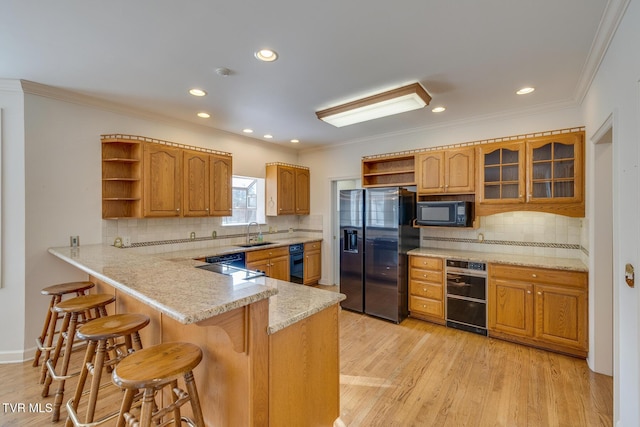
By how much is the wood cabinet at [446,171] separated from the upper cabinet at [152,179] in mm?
2950

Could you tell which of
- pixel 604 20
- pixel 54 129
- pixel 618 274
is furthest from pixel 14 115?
pixel 618 274

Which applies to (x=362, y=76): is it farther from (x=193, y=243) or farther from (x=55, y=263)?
(x=55, y=263)

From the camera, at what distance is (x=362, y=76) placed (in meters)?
2.52

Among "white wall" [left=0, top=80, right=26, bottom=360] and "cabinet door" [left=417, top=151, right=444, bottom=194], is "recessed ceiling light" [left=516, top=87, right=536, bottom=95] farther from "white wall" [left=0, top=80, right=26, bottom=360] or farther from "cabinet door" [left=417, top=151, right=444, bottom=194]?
"white wall" [left=0, top=80, right=26, bottom=360]

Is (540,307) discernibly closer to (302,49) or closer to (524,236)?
(524,236)

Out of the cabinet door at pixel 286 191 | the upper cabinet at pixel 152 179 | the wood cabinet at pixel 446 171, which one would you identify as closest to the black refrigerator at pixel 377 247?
the wood cabinet at pixel 446 171

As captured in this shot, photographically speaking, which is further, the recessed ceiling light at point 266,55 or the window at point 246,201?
the window at point 246,201

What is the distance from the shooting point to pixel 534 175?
3129 millimetres

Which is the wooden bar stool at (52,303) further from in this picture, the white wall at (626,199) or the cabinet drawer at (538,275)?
the cabinet drawer at (538,275)

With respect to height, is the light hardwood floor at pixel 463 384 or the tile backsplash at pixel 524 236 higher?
the tile backsplash at pixel 524 236

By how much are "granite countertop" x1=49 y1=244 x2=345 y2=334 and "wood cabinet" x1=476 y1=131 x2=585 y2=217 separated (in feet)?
8.73

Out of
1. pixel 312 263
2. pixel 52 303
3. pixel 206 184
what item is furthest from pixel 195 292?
pixel 312 263

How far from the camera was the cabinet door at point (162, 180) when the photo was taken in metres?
3.24

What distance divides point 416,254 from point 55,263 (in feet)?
13.2
